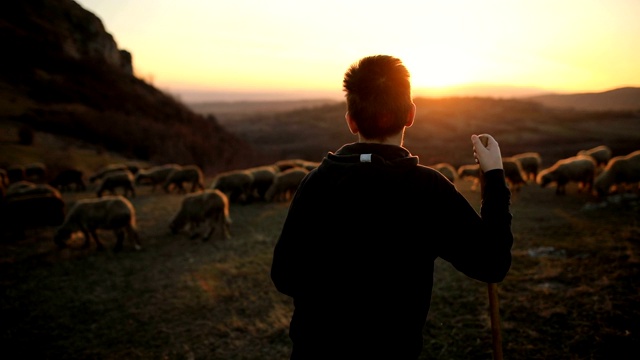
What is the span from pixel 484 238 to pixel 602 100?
341ft

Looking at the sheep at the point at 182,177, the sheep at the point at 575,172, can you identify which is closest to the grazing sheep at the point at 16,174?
the sheep at the point at 182,177

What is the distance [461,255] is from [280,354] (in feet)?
16.0

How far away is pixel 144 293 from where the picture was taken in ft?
26.9

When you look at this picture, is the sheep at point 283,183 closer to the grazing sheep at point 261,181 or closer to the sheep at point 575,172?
the grazing sheep at point 261,181

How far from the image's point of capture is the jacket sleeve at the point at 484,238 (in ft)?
5.47

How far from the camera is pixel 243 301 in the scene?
768cm

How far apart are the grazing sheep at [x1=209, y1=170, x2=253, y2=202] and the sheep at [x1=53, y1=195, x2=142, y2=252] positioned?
7844 millimetres

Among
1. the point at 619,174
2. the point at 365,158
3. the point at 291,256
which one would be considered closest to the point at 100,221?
the point at 291,256

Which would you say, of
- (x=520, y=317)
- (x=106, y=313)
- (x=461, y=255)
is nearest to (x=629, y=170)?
(x=520, y=317)

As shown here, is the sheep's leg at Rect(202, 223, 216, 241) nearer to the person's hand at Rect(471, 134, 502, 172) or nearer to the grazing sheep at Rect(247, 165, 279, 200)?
the grazing sheep at Rect(247, 165, 279, 200)

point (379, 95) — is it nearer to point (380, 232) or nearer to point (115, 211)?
point (380, 232)

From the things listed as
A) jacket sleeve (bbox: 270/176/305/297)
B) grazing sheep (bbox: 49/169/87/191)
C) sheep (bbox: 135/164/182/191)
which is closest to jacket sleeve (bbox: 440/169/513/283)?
jacket sleeve (bbox: 270/176/305/297)

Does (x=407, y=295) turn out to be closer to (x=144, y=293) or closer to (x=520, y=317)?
(x=520, y=317)

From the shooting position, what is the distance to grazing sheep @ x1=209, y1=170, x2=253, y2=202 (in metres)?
19.2
